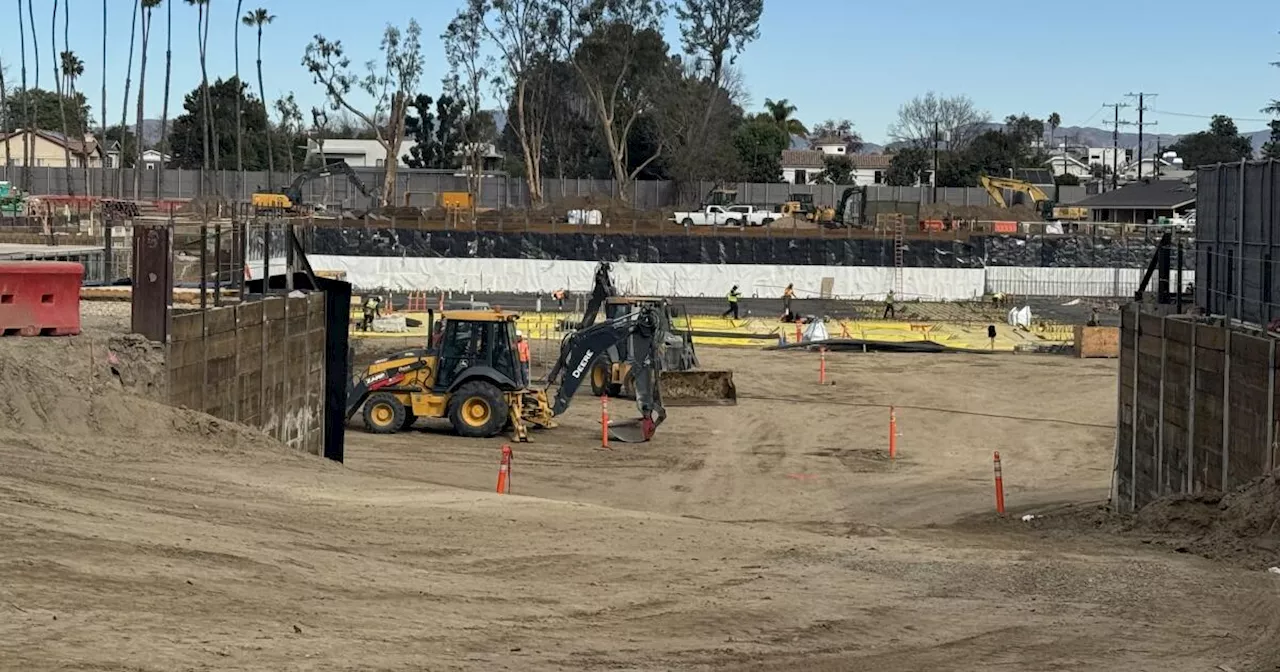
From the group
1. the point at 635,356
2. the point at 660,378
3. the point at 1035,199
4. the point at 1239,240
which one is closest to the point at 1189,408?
the point at 1239,240

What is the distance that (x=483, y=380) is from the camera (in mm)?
29375

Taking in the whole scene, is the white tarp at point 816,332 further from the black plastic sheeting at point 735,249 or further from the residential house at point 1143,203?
the residential house at point 1143,203

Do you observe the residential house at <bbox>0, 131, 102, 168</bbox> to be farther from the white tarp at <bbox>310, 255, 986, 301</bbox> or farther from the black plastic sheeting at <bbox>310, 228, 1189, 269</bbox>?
the white tarp at <bbox>310, 255, 986, 301</bbox>

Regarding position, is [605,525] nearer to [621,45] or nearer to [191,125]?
[621,45]

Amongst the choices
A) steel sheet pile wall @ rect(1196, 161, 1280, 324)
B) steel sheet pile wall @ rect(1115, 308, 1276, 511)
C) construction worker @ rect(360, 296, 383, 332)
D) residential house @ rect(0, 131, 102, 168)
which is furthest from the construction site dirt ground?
residential house @ rect(0, 131, 102, 168)

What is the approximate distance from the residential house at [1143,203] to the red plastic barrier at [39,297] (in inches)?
3237

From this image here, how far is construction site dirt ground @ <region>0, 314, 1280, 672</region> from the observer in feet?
29.0

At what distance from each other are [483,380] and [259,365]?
27.3 ft

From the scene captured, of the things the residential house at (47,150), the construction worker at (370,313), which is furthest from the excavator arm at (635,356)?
the residential house at (47,150)

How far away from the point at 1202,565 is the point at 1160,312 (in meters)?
8.14

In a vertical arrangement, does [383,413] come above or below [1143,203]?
below

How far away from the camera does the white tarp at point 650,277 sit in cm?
6658

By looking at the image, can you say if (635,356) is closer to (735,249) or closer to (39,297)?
(39,297)

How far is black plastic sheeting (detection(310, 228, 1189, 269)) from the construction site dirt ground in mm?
47599
